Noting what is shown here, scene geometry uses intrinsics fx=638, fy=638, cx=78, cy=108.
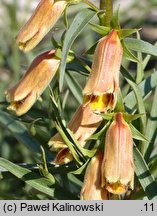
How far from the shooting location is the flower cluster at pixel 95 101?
1171mm

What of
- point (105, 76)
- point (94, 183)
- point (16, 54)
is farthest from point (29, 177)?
point (16, 54)

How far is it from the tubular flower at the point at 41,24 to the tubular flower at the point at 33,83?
62 millimetres

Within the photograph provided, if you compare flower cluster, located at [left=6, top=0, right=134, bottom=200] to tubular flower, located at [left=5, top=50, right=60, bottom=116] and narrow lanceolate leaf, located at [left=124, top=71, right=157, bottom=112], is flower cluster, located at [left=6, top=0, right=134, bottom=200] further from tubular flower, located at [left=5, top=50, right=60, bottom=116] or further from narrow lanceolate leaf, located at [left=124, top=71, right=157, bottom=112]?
narrow lanceolate leaf, located at [left=124, top=71, right=157, bottom=112]

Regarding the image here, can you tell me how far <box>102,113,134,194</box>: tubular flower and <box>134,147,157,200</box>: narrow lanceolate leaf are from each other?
67mm

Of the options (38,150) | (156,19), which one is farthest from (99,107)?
(156,19)

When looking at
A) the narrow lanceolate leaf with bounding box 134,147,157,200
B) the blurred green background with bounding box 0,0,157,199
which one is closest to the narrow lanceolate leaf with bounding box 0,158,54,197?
the narrow lanceolate leaf with bounding box 134,147,157,200

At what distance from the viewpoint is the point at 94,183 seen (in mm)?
1221

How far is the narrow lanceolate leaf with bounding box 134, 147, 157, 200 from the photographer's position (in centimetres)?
126

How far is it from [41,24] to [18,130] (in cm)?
40

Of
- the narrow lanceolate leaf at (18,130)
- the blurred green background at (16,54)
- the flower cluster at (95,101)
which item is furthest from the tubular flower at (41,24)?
the blurred green background at (16,54)

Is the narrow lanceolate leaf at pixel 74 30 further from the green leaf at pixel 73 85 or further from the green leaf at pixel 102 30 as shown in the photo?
the green leaf at pixel 73 85

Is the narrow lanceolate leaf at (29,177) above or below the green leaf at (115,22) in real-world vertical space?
below

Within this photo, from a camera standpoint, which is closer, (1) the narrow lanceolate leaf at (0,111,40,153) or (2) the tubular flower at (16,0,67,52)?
(2) the tubular flower at (16,0,67,52)

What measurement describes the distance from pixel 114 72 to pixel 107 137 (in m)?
0.12
